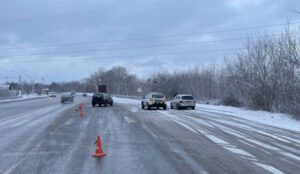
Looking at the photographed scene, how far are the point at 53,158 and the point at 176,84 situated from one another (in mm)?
72139

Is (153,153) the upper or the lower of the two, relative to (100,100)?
lower

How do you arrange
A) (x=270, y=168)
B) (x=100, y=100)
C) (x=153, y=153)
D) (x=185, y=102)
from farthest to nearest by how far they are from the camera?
(x=100, y=100), (x=185, y=102), (x=153, y=153), (x=270, y=168)

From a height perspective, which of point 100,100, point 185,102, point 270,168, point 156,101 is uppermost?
point 100,100

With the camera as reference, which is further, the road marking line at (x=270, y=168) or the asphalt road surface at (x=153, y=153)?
the asphalt road surface at (x=153, y=153)

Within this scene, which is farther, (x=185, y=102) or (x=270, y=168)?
(x=185, y=102)

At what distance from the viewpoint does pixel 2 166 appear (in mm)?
9945

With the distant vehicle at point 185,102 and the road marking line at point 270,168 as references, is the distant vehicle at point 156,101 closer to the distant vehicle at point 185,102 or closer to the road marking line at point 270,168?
the distant vehicle at point 185,102

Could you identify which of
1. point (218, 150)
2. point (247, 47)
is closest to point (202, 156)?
point (218, 150)

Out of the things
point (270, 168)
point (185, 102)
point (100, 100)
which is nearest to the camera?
point (270, 168)

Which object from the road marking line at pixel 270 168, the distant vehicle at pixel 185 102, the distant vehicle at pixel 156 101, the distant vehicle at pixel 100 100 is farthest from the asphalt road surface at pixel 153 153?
the distant vehicle at pixel 100 100

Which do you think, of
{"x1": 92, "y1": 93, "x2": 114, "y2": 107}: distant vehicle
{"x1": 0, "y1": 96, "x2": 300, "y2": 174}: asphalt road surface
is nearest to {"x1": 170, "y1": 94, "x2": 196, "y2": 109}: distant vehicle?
{"x1": 92, "y1": 93, "x2": 114, "y2": 107}: distant vehicle

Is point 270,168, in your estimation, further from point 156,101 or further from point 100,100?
point 100,100

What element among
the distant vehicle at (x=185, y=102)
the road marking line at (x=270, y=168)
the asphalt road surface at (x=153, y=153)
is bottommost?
the road marking line at (x=270, y=168)

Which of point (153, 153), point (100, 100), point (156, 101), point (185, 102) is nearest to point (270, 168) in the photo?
point (153, 153)
